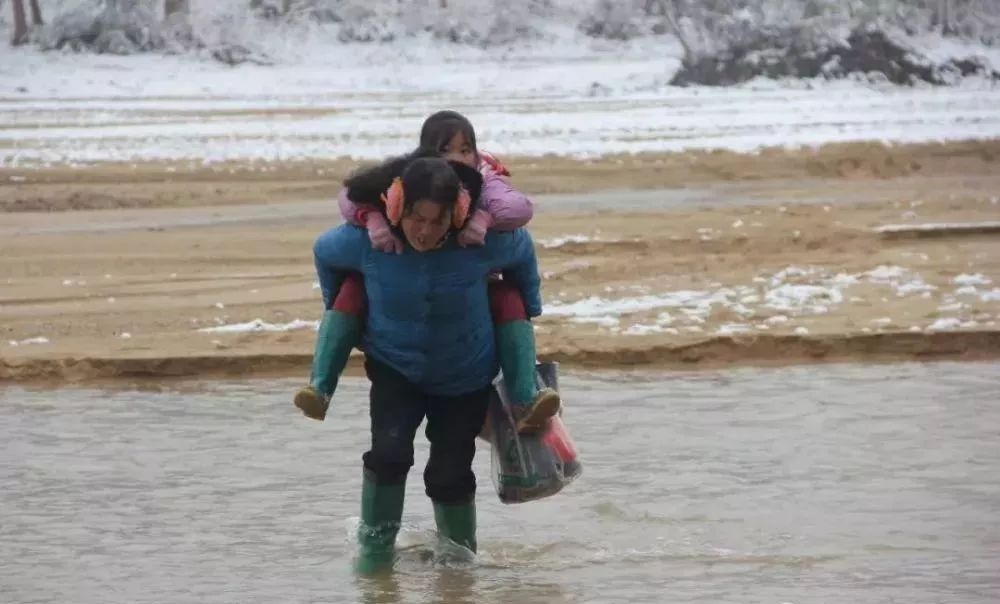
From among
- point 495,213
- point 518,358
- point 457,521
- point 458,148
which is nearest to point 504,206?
point 495,213

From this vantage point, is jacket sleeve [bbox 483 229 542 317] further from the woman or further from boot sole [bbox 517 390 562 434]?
boot sole [bbox 517 390 562 434]

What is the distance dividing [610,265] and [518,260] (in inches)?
291

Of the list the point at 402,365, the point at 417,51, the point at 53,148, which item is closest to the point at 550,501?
the point at 402,365

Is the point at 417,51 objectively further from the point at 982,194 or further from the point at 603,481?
the point at 603,481

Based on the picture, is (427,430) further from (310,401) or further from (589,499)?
(589,499)

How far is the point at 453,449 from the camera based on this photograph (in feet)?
17.7

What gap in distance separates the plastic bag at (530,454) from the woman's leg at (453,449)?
55mm

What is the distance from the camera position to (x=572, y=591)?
5602mm

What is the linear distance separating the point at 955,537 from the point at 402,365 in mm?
2000

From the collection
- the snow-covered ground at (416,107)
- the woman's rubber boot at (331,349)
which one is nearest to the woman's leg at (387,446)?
the woman's rubber boot at (331,349)

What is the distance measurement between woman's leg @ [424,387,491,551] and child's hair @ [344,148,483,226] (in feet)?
1.98

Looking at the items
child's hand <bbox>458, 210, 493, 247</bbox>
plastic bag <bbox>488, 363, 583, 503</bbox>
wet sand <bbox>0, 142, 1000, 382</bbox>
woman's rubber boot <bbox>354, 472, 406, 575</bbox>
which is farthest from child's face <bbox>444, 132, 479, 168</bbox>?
wet sand <bbox>0, 142, 1000, 382</bbox>

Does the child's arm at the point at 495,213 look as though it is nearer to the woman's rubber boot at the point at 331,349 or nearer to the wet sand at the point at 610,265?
the woman's rubber boot at the point at 331,349

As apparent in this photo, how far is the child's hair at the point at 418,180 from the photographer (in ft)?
16.1
